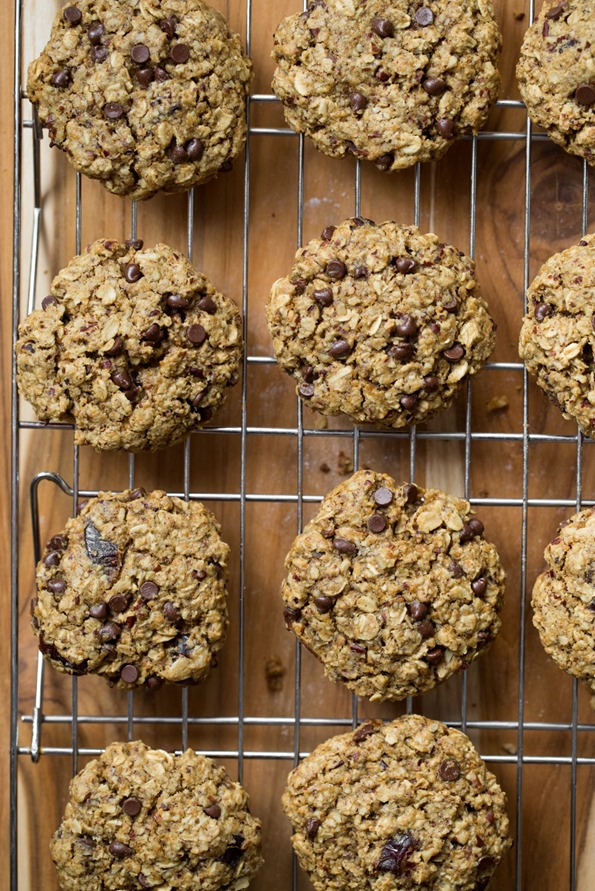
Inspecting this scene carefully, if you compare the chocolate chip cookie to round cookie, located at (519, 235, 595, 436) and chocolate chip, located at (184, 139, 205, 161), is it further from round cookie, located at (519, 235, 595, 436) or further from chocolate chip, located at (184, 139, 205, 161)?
chocolate chip, located at (184, 139, 205, 161)

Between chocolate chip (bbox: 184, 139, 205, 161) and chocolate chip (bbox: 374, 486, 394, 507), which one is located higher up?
chocolate chip (bbox: 184, 139, 205, 161)

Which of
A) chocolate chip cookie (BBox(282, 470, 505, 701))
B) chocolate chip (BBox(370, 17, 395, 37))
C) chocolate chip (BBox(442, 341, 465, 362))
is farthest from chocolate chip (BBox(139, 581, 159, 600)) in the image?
chocolate chip (BBox(370, 17, 395, 37))

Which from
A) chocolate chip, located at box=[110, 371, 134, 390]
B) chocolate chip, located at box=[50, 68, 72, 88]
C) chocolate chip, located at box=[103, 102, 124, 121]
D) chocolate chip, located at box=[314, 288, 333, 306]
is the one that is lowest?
chocolate chip, located at box=[110, 371, 134, 390]

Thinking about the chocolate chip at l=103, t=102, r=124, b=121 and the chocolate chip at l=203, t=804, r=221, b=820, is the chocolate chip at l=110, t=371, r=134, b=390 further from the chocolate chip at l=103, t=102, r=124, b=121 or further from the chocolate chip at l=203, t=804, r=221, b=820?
the chocolate chip at l=203, t=804, r=221, b=820

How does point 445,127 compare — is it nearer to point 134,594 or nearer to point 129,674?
point 134,594

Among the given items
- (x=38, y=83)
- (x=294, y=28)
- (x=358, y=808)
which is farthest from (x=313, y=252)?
(x=358, y=808)

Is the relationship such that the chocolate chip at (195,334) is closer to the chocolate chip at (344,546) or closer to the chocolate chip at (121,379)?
the chocolate chip at (121,379)

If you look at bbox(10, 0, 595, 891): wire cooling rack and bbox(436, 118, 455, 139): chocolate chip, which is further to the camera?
bbox(10, 0, 595, 891): wire cooling rack
